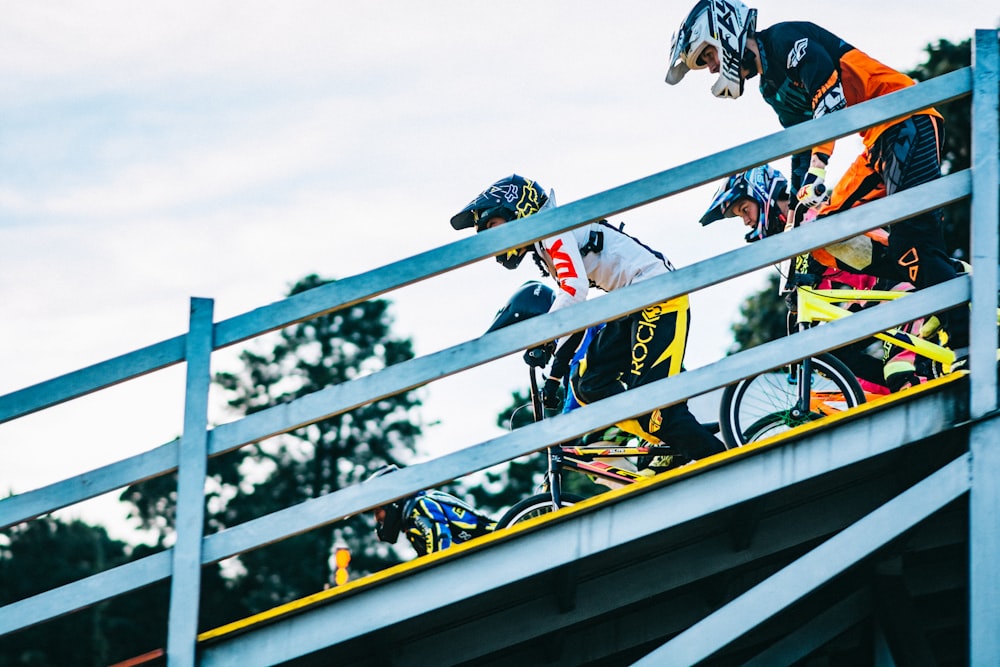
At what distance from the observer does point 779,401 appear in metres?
6.50

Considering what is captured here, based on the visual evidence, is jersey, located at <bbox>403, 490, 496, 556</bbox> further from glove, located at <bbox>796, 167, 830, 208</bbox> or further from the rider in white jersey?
glove, located at <bbox>796, 167, 830, 208</bbox>

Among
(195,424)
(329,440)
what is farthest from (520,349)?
(329,440)

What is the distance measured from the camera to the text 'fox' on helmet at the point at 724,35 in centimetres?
603

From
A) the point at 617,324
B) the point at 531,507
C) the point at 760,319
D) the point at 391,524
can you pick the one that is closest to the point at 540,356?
the point at 617,324

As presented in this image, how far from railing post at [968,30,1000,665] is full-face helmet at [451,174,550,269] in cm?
265

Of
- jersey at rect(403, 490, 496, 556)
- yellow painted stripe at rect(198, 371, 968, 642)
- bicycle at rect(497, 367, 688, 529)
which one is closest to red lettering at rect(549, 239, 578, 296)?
bicycle at rect(497, 367, 688, 529)

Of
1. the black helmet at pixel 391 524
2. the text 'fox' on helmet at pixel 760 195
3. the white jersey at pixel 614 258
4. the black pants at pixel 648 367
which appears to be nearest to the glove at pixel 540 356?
the black pants at pixel 648 367

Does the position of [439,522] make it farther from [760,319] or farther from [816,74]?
[760,319]

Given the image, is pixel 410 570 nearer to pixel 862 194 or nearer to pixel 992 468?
pixel 992 468

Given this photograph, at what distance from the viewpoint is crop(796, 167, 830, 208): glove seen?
5922 millimetres

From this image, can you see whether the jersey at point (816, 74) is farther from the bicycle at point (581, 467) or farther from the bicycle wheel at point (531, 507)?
the bicycle wheel at point (531, 507)

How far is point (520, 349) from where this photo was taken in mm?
3781

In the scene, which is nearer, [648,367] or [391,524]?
[648,367]

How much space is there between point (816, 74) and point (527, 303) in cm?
168
